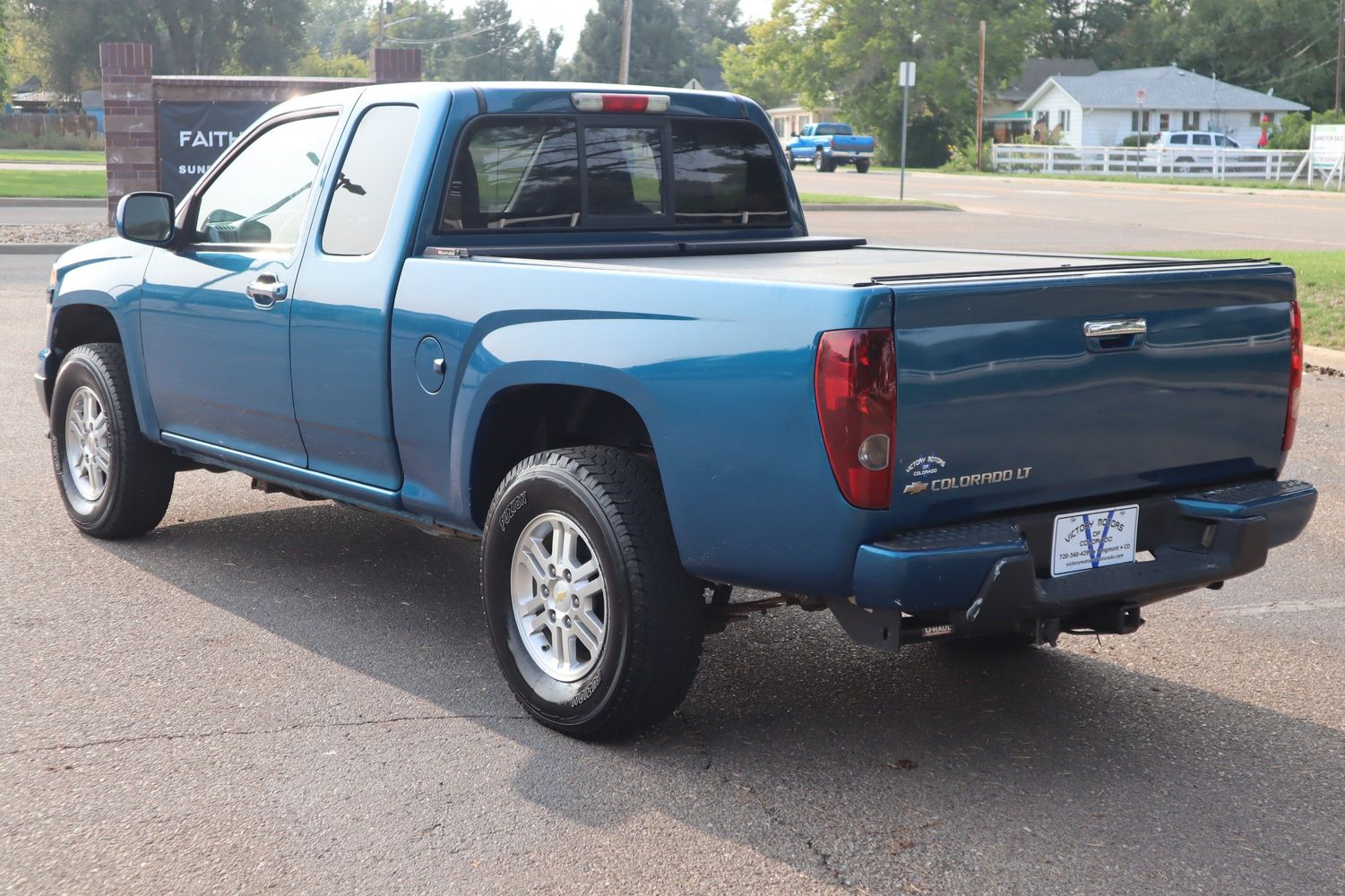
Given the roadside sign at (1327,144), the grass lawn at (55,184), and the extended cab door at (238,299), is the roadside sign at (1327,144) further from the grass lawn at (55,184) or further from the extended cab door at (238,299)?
the extended cab door at (238,299)

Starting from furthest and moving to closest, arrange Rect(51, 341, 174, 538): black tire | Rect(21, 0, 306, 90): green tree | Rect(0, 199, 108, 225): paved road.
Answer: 1. Rect(21, 0, 306, 90): green tree
2. Rect(0, 199, 108, 225): paved road
3. Rect(51, 341, 174, 538): black tire

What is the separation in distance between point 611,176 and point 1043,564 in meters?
2.41

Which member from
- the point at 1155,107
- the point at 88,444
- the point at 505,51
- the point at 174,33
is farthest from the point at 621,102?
the point at 505,51

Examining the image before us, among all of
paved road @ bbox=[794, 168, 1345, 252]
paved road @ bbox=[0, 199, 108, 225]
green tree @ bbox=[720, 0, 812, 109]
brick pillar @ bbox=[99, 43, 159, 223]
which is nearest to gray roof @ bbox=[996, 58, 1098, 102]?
green tree @ bbox=[720, 0, 812, 109]

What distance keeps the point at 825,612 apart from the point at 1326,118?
65766 mm

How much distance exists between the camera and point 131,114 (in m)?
20.1

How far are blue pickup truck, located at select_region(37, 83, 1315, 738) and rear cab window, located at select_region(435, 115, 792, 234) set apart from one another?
13 millimetres

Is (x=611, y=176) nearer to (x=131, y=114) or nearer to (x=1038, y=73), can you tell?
(x=131, y=114)

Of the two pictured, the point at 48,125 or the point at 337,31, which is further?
the point at 337,31

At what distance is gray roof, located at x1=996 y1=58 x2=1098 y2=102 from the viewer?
88.3m

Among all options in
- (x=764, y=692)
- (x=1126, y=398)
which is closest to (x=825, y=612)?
(x=764, y=692)

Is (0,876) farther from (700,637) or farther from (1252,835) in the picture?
(1252,835)

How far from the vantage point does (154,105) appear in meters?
20.2

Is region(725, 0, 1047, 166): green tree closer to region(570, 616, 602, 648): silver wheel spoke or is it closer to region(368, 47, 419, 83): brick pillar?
region(368, 47, 419, 83): brick pillar
